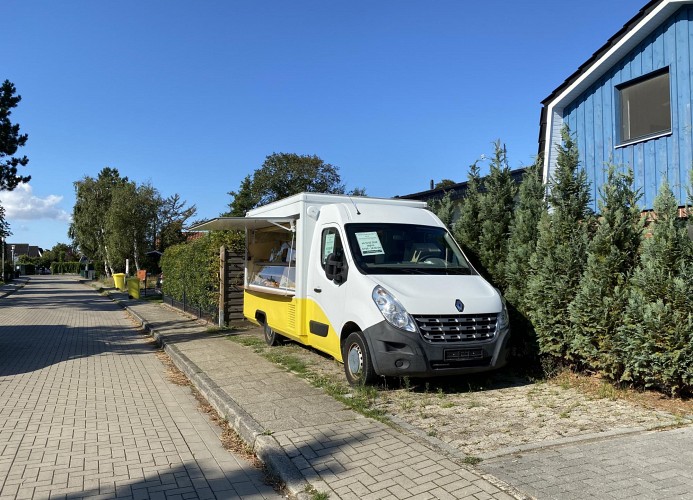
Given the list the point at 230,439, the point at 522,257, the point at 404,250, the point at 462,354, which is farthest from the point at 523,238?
the point at 230,439

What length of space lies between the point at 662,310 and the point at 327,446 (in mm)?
3562

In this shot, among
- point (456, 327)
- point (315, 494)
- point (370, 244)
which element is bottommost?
point (315, 494)

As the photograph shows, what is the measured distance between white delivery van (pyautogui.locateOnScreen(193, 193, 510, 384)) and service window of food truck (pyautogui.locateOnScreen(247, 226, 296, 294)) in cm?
6

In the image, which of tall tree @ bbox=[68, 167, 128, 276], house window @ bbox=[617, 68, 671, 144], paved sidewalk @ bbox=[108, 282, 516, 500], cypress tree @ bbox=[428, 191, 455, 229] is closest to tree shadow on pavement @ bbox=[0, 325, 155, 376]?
paved sidewalk @ bbox=[108, 282, 516, 500]

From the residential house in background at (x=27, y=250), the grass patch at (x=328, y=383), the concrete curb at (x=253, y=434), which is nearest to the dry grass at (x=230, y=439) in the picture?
the concrete curb at (x=253, y=434)

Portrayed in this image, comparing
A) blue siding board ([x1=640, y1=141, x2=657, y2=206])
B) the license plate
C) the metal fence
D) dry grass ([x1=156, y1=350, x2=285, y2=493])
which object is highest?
blue siding board ([x1=640, y1=141, x2=657, y2=206])

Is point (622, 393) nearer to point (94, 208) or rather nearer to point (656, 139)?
point (656, 139)

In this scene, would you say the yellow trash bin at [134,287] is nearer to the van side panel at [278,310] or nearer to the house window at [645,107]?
the van side panel at [278,310]

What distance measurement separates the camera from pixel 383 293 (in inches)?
236

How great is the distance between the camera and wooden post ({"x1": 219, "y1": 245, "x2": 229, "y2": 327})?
12702mm

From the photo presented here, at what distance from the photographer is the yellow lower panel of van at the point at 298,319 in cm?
709

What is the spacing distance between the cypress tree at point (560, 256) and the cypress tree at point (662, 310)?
83 cm

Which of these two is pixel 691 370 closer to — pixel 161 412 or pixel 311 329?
pixel 311 329

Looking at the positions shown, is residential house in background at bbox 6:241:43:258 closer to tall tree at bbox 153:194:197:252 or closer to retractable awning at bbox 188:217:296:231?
tall tree at bbox 153:194:197:252
